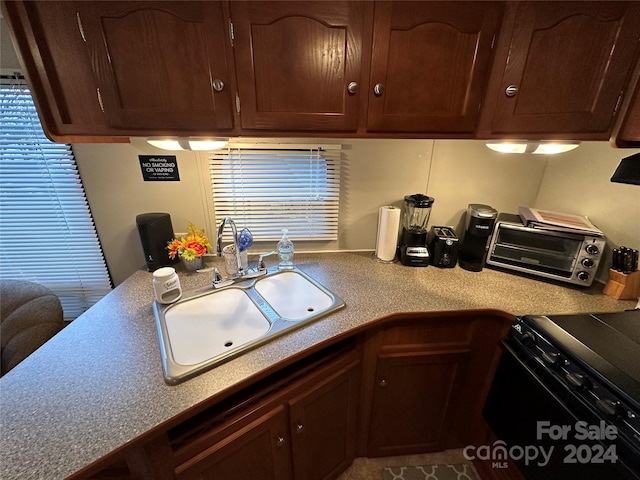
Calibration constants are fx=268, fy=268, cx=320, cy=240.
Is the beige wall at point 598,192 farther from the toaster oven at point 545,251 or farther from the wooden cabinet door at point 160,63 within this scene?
the wooden cabinet door at point 160,63

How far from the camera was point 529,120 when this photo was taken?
1091mm

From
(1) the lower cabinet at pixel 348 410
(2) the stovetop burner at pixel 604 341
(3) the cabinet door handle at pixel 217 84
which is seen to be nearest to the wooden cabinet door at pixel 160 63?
(3) the cabinet door handle at pixel 217 84

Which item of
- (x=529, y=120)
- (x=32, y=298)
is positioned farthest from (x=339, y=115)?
(x=32, y=298)

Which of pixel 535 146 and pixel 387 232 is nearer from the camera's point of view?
pixel 535 146

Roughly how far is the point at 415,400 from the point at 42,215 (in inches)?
85.1

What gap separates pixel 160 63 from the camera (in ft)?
3.06

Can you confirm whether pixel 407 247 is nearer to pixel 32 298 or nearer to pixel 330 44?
pixel 330 44

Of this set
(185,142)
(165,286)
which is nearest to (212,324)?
(165,286)

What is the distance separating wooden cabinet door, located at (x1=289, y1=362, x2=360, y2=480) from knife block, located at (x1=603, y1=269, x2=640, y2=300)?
49.1 inches

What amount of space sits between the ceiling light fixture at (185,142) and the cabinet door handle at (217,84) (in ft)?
0.63

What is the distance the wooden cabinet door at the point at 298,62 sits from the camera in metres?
0.93

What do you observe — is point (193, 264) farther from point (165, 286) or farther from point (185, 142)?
point (185, 142)

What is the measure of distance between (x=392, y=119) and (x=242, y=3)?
661mm

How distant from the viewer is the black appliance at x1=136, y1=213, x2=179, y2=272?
1.33 m
